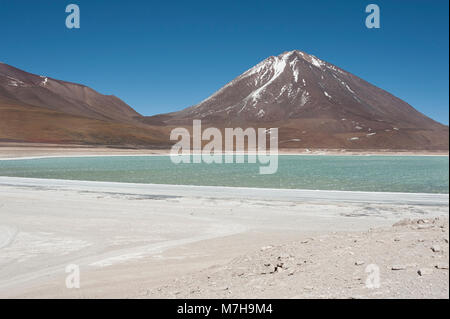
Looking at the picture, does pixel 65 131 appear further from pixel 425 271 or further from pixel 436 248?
pixel 425 271

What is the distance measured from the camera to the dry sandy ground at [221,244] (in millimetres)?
4641

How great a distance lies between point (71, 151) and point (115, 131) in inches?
1959

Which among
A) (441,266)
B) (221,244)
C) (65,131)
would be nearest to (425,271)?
(441,266)

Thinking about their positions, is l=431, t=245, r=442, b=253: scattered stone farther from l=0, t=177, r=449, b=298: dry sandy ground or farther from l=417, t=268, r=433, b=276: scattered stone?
l=417, t=268, r=433, b=276: scattered stone

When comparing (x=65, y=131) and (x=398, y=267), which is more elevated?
(x=65, y=131)

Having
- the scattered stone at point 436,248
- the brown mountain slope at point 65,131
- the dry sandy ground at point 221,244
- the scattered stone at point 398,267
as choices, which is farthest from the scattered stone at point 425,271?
the brown mountain slope at point 65,131

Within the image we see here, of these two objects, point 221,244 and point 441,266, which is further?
point 221,244

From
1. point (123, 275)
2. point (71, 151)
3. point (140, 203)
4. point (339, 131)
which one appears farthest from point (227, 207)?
point (339, 131)

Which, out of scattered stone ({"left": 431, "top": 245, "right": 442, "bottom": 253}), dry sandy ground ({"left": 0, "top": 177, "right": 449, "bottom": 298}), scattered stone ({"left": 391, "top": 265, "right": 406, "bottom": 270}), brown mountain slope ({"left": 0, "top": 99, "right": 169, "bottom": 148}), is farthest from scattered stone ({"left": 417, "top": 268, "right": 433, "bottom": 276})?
brown mountain slope ({"left": 0, "top": 99, "right": 169, "bottom": 148})

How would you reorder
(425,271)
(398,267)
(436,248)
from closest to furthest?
1. (425,271)
2. (398,267)
3. (436,248)

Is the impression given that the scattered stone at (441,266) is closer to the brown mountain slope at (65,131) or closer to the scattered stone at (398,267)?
the scattered stone at (398,267)

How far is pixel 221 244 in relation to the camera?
8.14 metres

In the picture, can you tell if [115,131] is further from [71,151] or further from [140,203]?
[140,203]
